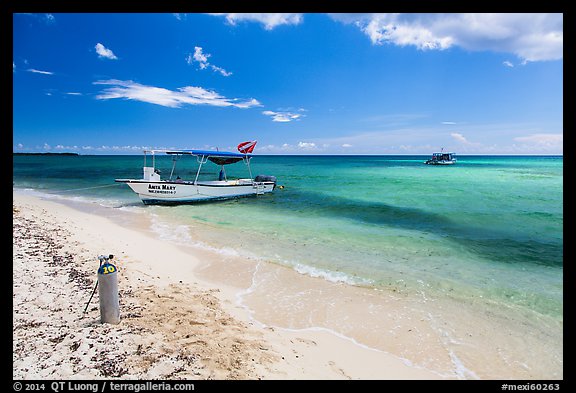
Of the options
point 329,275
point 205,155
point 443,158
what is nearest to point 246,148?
point 205,155

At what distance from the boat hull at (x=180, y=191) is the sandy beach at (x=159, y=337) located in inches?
518

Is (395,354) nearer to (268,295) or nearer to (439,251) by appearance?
(268,295)

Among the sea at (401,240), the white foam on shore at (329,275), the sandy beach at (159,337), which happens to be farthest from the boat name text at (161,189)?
the white foam on shore at (329,275)

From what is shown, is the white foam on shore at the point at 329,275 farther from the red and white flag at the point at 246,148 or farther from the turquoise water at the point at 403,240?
the red and white flag at the point at 246,148

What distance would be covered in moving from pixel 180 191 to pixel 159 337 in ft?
58.3

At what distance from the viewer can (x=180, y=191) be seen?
21.5 m

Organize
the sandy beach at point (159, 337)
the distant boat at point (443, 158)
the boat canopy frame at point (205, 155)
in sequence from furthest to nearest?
the distant boat at point (443, 158), the boat canopy frame at point (205, 155), the sandy beach at point (159, 337)

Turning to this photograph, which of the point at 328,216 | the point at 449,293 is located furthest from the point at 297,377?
the point at 328,216

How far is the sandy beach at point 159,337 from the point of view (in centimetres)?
409

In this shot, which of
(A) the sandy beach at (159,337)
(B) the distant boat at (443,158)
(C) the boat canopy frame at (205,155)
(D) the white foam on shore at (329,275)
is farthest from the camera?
(B) the distant boat at (443,158)

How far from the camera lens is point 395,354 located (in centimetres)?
530

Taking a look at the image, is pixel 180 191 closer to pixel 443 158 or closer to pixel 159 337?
pixel 159 337

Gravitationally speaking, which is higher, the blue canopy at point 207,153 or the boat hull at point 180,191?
the blue canopy at point 207,153
